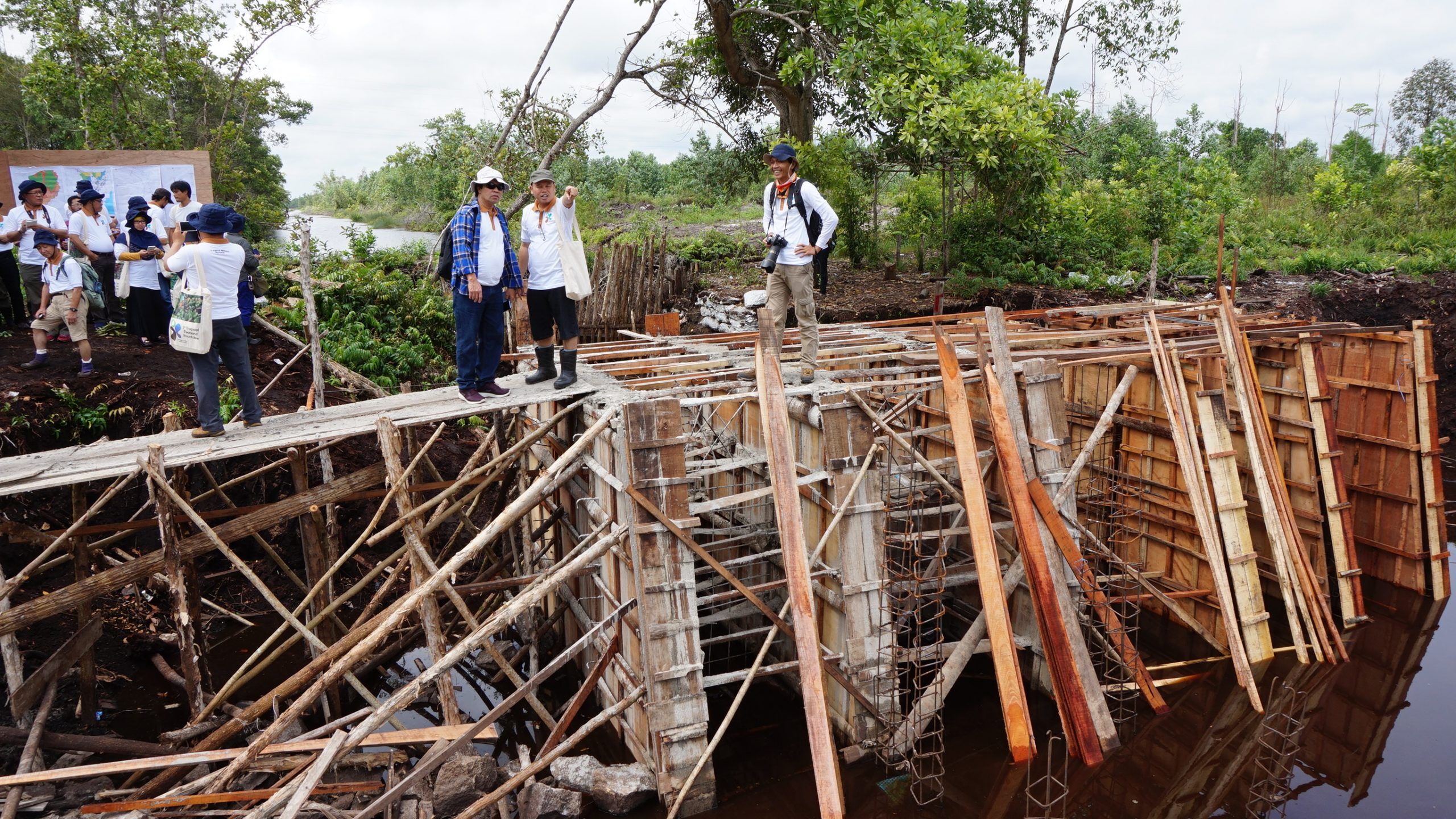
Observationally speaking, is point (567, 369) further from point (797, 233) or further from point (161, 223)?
point (161, 223)

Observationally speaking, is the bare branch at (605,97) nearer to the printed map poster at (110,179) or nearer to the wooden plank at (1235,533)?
the printed map poster at (110,179)

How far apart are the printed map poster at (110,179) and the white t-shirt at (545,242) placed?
7808mm

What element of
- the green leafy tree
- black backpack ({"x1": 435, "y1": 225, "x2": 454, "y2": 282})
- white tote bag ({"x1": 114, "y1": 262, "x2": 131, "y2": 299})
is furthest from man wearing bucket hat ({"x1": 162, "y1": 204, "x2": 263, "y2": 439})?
the green leafy tree

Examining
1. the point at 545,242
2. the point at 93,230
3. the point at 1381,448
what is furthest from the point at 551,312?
the point at 1381,448

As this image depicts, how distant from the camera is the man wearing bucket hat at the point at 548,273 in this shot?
7387 mm

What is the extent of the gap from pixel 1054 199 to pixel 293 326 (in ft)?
59.1

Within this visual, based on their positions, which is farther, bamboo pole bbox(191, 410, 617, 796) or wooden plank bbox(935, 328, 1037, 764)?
wooden plank bbox(935, 328, 1037, 764)

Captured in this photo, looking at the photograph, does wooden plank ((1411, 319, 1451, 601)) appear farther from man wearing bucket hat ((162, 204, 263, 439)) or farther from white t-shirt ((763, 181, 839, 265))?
man wearing bucket hat ((162, 204, 263, 439))

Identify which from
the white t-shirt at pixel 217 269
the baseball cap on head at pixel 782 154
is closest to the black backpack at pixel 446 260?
the white t-shirt at pixel 217 269

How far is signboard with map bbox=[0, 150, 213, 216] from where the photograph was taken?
1150 centimetres

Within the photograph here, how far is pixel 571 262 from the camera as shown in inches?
294

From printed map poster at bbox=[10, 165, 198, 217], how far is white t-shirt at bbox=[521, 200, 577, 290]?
7.81m

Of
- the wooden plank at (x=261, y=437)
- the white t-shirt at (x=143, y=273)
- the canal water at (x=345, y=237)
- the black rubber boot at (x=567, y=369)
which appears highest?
the canal water at (x=345, y=237)

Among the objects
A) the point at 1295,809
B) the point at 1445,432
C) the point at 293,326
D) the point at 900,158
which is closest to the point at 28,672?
the point at 293,326
